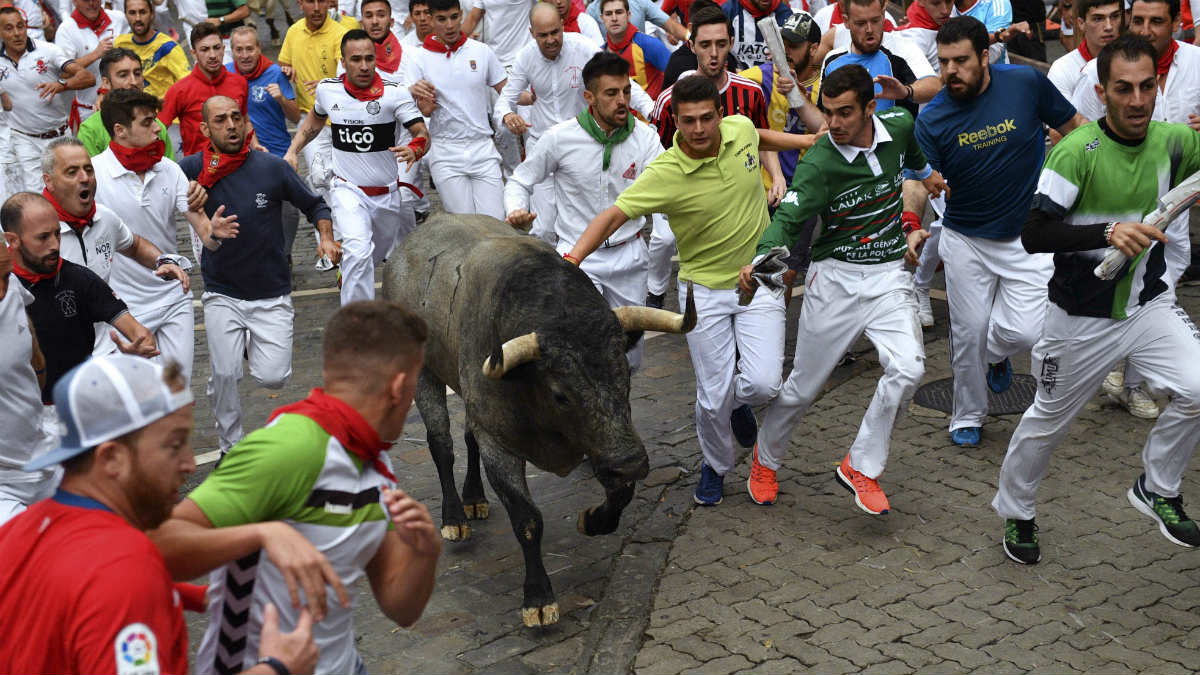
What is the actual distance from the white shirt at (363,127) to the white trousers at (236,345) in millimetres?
2498

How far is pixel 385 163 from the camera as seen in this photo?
466 inches

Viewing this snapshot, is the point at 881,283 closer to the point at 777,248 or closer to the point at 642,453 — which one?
the point at 777,248

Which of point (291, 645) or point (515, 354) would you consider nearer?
point (291, 645)

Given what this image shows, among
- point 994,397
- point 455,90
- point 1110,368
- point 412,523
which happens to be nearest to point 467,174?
point 455,90

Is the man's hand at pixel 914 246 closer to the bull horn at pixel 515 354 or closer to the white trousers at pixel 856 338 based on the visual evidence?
the white trousers at pixel 856 338

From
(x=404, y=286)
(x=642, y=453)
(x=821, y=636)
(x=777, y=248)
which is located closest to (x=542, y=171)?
(x=404, y=286)

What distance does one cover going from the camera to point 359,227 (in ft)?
38.0

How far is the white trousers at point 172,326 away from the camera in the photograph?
29.8 ft

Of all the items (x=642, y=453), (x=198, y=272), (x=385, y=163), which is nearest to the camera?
(x=642, y=453)

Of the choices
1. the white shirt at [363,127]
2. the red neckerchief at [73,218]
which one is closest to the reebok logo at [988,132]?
the white shirt at [363,127]

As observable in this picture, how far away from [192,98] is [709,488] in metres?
7.13

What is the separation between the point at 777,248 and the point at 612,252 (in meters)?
2.27

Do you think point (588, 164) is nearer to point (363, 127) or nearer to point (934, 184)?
point (934, 184)

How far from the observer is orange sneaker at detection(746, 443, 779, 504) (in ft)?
27.5
